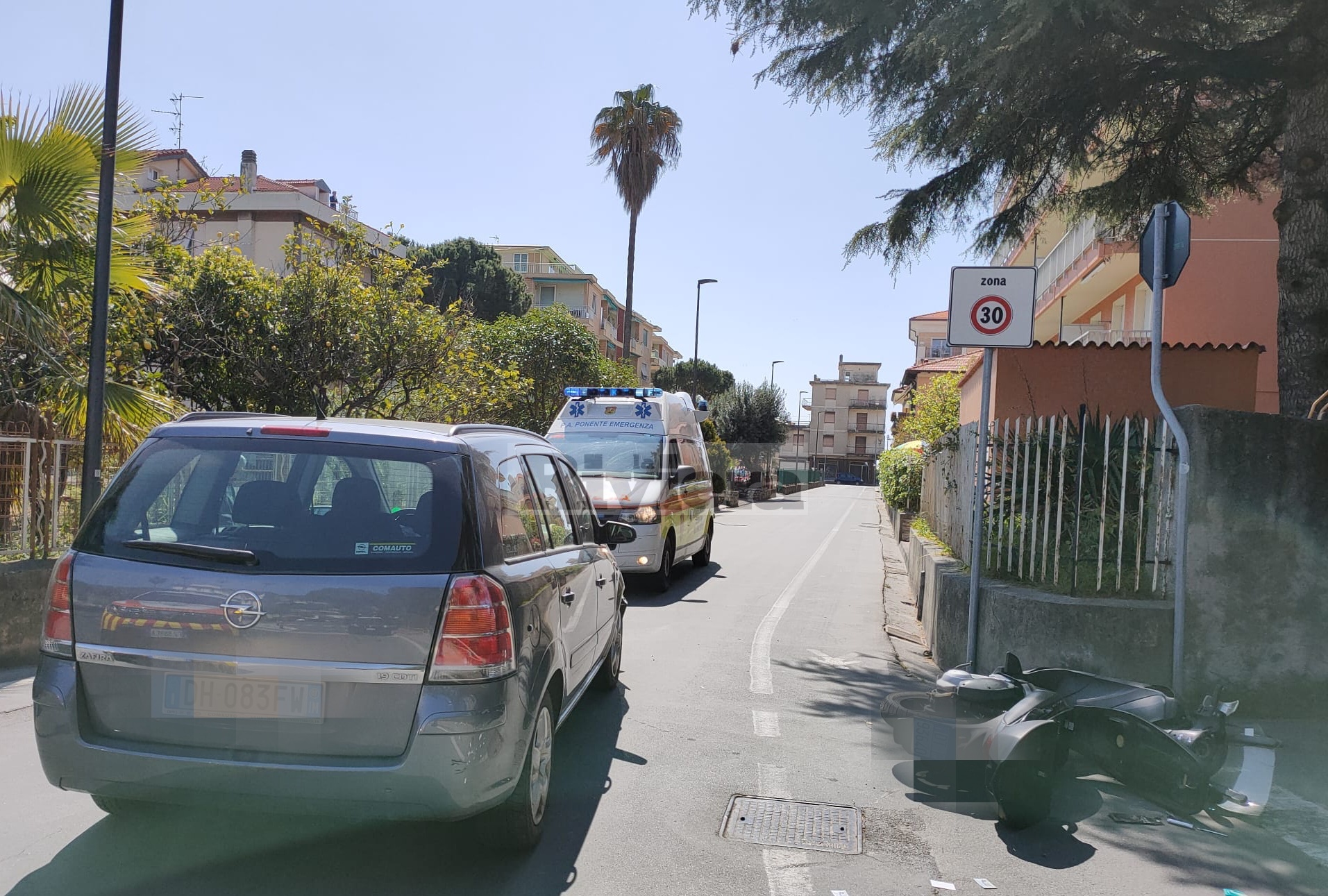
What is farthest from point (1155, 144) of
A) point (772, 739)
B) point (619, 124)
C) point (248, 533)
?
point (619, 124)

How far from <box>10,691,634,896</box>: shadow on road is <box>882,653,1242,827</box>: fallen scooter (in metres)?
1.79

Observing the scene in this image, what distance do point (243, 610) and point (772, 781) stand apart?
8.90 feet

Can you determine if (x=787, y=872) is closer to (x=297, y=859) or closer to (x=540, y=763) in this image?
(x=540, y=763)

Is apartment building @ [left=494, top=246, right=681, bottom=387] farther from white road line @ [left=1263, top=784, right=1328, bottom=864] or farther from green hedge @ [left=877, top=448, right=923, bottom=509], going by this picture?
white road line @ [left=1263, top=784, right=1328, bottom=864]

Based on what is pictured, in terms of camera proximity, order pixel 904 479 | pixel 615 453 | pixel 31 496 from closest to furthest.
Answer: pixel 31 496 → pixel 615 453 → pixel 904 479

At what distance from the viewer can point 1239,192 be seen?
11.6 m

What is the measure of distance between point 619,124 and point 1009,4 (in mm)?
25647

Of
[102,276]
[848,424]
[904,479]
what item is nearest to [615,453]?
Answer: [102,276]

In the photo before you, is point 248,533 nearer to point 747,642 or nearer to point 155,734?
point 155,734

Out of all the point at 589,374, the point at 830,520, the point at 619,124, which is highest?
the point at 619,124

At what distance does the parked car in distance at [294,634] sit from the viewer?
3180mm

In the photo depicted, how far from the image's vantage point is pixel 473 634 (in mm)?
3285

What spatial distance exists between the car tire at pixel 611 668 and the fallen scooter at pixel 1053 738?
6.29 feet

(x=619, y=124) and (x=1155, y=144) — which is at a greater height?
(x=619, y=124)
